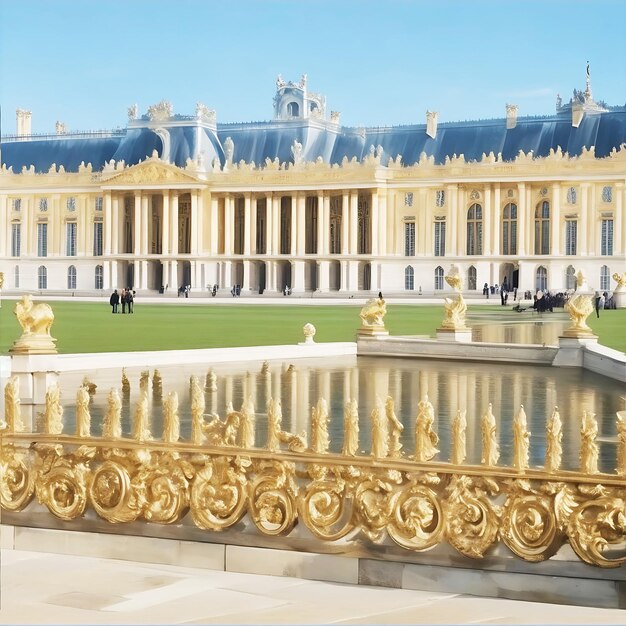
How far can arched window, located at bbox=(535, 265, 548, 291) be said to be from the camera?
83.9 m

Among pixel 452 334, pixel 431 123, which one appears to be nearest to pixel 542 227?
pixel 431 123

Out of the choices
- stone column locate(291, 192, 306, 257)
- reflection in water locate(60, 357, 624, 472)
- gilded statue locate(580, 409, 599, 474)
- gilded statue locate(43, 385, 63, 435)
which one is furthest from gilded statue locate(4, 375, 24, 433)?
stone column locate(291, 192, 306, 257)

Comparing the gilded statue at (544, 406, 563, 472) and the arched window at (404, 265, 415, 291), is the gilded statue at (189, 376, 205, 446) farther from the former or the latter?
the arched window at (404, 265, 415, 291)

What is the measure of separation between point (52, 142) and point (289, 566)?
313 ft

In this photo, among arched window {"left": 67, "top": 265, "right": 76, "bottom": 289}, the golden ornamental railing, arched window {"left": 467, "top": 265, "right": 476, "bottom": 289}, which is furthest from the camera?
arched window {"left": 67, "top": 265, "right": 76, "bottom": 289}

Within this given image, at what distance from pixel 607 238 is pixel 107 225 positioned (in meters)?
36.2

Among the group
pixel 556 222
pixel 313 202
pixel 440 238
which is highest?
pixel 313 202

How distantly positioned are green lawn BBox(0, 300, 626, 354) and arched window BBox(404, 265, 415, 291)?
120 feet

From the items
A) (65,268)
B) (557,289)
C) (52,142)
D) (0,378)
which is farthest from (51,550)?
(52,142)

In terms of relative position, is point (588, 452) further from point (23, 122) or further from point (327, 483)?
point (23, 122)

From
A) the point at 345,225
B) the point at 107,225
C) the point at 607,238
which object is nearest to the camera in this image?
the point at 607,238

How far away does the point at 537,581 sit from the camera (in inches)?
287

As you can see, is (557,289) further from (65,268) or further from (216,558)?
(216,558)

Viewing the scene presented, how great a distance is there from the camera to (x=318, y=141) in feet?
312
